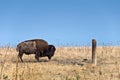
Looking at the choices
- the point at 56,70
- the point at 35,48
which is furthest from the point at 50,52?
the point at 56,70

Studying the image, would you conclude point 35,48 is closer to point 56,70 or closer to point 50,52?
point 50,52

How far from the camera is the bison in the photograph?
24344 mm

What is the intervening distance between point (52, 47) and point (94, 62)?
7.17 metres

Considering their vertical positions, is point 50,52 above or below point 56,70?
above

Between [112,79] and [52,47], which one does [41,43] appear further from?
[112,79]

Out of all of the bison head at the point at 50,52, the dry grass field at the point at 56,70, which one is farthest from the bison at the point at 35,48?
the dry grass field at the point at 56,70

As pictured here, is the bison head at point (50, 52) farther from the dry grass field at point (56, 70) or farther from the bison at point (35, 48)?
the dry grass field at point (56, 70)

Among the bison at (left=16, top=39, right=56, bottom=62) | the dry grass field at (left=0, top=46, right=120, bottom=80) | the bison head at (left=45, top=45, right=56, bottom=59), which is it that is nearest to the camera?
the dry grass field at (left=0, top=46, right=120, bottom=80)

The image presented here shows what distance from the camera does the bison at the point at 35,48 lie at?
2434 centimetres

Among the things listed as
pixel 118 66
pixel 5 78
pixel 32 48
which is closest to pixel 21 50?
pixel 32 48

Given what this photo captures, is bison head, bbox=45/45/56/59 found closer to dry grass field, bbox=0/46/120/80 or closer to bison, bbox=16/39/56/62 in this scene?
bison, bbox=16/39/56/62

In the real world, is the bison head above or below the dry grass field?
above

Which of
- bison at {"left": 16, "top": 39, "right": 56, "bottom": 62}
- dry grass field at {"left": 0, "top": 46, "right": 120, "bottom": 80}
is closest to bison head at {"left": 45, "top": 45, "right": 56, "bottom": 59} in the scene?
bison at {"left": 16, "top": 39, "right": 56, "bottom": 62}

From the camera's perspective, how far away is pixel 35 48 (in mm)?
24484
